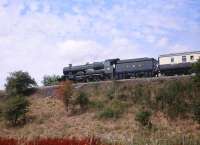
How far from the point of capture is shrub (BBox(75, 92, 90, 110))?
5717cm

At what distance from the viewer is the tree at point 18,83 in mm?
68375

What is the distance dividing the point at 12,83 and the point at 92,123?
913 inches

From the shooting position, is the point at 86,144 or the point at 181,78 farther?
the point at 181,78

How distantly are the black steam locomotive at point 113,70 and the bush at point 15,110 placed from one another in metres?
15.5

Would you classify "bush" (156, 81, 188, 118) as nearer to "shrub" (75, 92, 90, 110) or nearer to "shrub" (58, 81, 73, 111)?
"shrub" (75, 92, 90, 110)

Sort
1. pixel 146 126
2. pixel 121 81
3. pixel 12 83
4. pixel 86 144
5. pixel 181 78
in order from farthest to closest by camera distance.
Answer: pixel 12 83 < pixel 121 81 < pixel 181 78 < pixel 146 126 < pixel 86 144

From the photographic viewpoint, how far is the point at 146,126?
143ft

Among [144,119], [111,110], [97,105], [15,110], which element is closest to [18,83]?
[15,110]

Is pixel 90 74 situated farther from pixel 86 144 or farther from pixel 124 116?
pixel 86 144

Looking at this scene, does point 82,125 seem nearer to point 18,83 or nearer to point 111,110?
point 111,110

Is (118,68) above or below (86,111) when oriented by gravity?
above

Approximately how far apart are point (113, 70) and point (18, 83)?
1670 cm

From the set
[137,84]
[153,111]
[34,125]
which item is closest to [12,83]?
[34,125]

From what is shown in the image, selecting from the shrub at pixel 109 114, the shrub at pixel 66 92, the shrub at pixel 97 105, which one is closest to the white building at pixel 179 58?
the shrub at pixel 97 105
